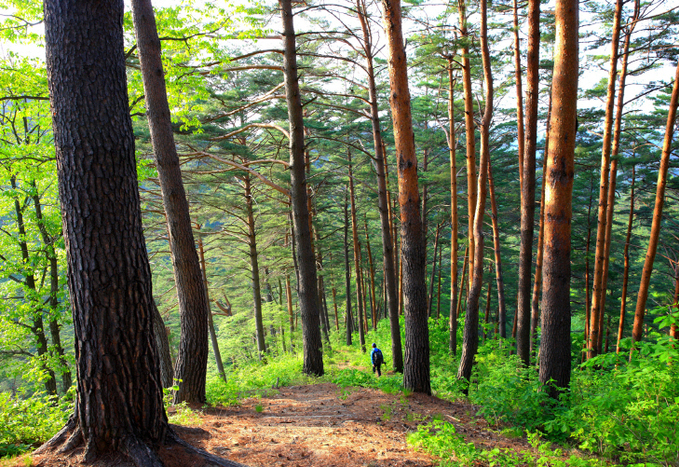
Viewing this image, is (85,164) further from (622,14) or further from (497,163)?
(497,163)

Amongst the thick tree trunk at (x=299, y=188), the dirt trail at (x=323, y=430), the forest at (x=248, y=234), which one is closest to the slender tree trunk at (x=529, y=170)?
the forest at (x=248, y=234)

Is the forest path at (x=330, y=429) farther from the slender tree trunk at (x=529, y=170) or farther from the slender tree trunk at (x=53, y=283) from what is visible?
the slender tree trunk at (x=53, y=283)

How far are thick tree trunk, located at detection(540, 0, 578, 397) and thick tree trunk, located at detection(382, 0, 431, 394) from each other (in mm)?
1915

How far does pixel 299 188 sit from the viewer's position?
8.39 m

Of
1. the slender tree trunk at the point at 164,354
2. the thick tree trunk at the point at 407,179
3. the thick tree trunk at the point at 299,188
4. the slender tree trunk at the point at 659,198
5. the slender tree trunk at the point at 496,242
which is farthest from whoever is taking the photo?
the slender tree trunk at the point at 496,242

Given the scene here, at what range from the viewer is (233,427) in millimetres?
4754

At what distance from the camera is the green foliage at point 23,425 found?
3312mm

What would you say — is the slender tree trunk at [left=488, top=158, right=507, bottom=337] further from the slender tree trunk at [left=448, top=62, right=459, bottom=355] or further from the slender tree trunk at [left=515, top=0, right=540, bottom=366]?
the slender tree trunk at [left=515, top=0, right=540, bottom=366]

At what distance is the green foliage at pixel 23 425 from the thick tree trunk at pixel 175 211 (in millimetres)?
1695

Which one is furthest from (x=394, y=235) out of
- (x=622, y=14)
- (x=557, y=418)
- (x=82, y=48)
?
(x=82, y=48)

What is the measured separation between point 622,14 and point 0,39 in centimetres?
1391

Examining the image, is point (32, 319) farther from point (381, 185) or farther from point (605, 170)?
point (605, 170)

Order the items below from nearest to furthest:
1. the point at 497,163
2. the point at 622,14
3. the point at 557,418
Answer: the point at 557,418 < the point at 622,14 < the point at 497,163

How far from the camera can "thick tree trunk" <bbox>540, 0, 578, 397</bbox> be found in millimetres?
4973
